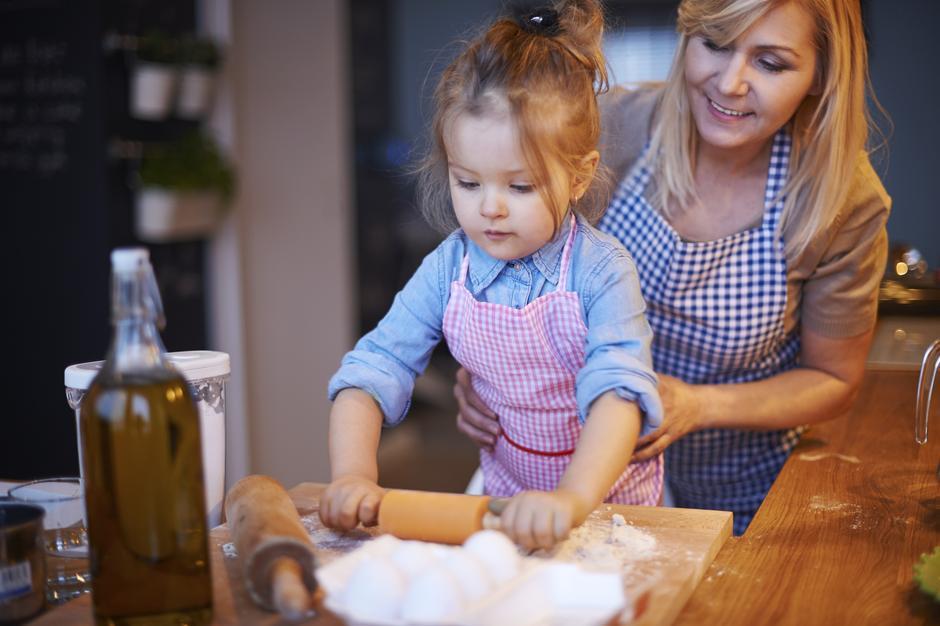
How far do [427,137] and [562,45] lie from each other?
217 millimetres

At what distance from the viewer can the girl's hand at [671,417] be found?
4.29ft

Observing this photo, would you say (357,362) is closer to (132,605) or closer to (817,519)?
(132,605)

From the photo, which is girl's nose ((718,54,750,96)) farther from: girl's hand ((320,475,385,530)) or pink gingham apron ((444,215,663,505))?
girl's hand ((320,475,385,530))

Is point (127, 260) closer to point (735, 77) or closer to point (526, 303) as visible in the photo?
point (526, 303)

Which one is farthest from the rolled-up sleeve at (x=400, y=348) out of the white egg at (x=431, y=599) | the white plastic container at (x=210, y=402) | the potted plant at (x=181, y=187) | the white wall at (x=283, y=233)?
the white wall at (x=283, y=233)

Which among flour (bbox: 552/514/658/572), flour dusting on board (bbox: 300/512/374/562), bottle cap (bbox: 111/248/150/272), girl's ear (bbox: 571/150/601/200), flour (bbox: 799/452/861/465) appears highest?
girl's ear (bbox: 571/150/601/200)

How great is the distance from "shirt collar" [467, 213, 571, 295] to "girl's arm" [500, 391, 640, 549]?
189 mm

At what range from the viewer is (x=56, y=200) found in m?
2.93

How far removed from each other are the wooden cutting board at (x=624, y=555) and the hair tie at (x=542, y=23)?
52 cm

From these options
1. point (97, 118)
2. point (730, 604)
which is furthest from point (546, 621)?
point (97, 118)

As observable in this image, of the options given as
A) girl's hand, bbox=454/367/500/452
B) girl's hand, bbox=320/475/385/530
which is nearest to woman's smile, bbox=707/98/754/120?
girl's hand, bbox=454/367/500/452

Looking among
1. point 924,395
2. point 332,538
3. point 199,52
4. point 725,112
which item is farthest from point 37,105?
point 924,395

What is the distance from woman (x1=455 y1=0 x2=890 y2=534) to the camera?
133cm

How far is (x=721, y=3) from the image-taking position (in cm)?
131
